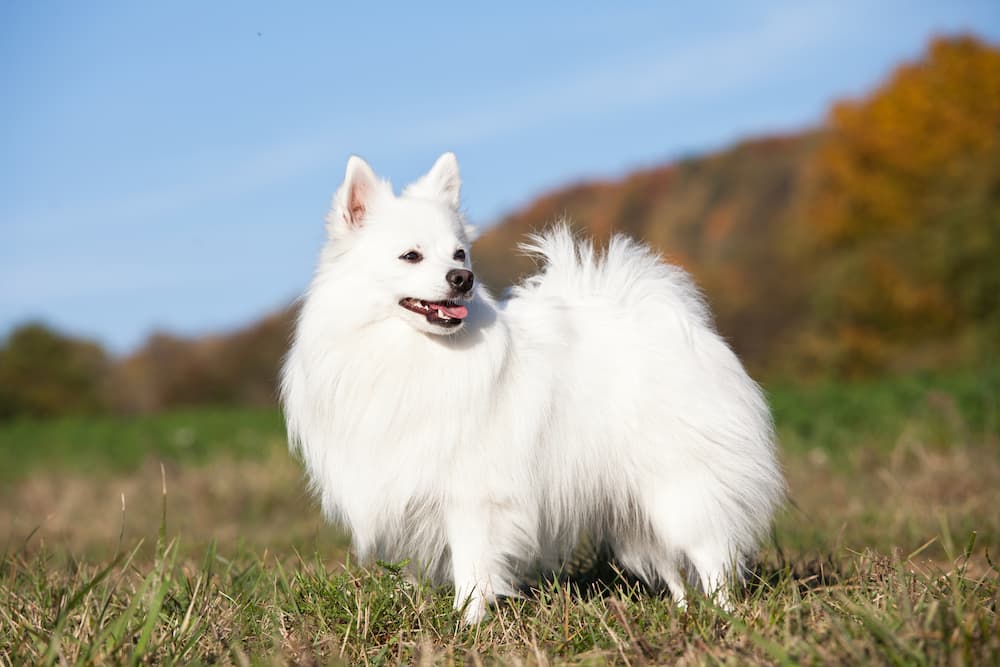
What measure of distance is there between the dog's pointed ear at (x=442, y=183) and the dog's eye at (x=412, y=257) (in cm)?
48

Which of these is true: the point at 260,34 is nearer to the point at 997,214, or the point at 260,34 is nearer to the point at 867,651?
the point at 867,651

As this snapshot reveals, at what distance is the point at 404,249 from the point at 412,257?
0.05 metres

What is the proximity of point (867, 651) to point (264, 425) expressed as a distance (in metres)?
16.4

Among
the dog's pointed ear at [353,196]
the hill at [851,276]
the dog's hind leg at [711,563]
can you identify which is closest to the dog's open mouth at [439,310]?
the dog's pointed ear at [353,196]

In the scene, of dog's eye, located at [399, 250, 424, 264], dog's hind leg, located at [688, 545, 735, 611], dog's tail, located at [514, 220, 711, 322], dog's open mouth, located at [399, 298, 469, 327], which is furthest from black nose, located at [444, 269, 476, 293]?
dog's hind leg, located at [688, 545, 735, 611]

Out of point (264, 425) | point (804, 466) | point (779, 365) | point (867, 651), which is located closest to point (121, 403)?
point (264, 425)

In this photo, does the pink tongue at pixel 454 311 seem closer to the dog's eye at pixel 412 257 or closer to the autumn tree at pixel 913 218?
the dog's eye at pixel 412 257

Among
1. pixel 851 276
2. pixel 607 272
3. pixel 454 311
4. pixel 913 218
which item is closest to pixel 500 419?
pixel 454 311

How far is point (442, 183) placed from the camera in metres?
4.29

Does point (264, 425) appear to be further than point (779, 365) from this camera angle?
No

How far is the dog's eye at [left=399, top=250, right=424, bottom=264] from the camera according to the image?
381 cm

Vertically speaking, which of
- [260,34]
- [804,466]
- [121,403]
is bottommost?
[121,403]

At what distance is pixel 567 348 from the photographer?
4.01 m

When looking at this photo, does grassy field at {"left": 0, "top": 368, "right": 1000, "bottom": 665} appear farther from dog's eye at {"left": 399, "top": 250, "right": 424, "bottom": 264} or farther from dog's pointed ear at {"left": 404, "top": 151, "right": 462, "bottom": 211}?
dog's pointed ear at {"left": 404, "top": 151, "right": 462, "bottom": 211}
